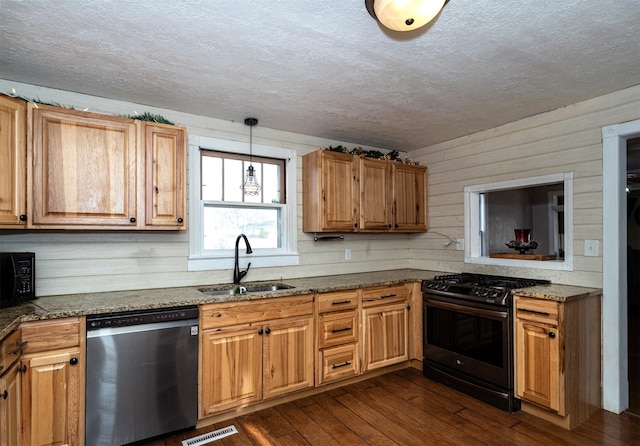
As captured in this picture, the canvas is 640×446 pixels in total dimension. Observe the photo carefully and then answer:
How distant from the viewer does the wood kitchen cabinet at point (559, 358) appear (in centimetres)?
254

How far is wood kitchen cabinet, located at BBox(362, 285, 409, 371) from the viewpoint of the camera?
3.36 meters

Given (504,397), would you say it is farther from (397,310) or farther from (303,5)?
(303,5)

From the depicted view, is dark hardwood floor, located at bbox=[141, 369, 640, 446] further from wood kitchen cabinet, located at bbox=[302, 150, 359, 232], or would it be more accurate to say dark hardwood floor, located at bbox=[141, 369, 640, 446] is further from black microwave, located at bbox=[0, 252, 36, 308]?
wood kitchen cabinet, located at bbox=[302, 150, 359, 232]

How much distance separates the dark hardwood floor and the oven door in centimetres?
27

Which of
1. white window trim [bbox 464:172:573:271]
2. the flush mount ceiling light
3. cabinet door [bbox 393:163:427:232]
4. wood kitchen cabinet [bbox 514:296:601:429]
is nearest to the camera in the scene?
the flush mount ceiling light

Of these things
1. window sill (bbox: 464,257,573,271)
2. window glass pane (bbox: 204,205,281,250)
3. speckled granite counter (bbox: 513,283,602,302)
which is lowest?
speckled granite counter (bbox: 513,283,602,302)

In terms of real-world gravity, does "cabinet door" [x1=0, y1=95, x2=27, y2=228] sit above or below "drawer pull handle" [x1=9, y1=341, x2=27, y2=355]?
above

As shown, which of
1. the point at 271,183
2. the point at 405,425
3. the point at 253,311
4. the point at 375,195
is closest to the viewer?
the point at 405,425

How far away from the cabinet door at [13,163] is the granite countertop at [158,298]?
0.56m

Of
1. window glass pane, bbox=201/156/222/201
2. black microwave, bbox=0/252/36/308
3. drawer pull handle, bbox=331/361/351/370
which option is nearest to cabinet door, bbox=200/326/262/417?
drawer pull handle, bbox=331/361/351/370

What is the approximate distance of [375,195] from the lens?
3896 millimetres

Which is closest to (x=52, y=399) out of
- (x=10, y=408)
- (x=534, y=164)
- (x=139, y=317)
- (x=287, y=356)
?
(x=10, y=408)

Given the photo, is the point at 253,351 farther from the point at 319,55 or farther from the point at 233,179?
the point at 319,55

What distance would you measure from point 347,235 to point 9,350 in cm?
302
